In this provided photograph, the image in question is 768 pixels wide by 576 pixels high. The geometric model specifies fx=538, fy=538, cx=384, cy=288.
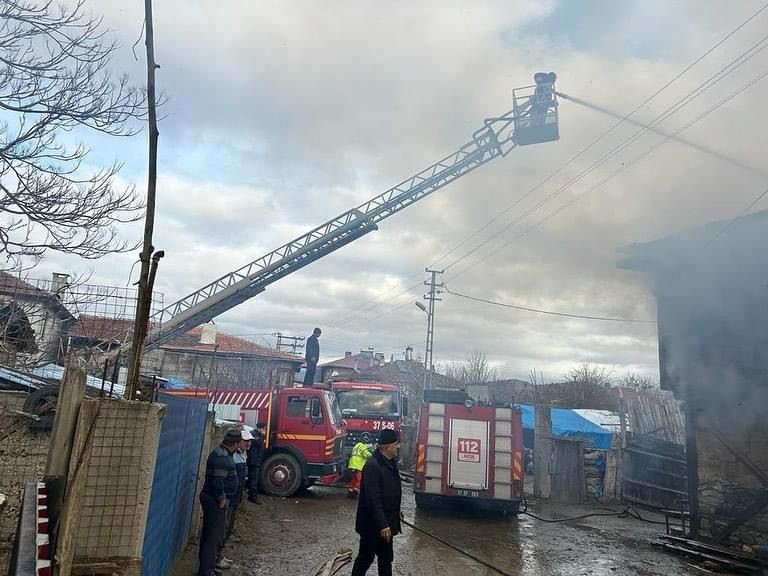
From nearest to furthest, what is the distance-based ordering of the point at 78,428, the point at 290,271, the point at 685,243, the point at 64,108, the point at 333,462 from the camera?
1. the point at 78,428
2. the point at 64,108
3. the point at 685,243
4. the point at 333,462
5. the point at 290,271

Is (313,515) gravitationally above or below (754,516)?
below

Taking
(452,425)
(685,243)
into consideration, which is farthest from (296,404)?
(685,243)

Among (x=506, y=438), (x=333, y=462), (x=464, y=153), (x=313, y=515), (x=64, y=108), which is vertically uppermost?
(x=464, y=153)

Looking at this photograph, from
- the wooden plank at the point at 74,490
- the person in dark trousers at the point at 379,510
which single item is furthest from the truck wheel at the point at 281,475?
the wooden plank at the point at 74,490

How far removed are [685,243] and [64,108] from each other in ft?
32.3

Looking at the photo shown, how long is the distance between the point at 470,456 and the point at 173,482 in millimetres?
6942

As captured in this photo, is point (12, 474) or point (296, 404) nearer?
point (12, 474)

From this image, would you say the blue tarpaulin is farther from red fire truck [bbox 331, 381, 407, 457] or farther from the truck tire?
the truck tire

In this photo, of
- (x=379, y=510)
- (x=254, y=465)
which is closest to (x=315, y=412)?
(x=254, y=465)

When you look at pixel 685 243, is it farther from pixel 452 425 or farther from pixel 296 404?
pixel 296 404

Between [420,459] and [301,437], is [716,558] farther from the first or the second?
[301,437]

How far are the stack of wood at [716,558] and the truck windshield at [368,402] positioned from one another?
24.3ft

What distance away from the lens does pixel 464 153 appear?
16.4 m

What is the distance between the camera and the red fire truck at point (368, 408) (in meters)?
14.3
